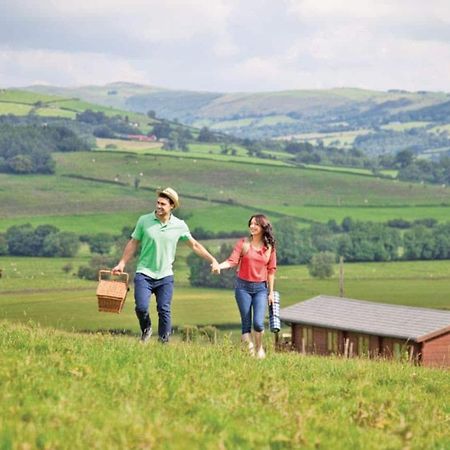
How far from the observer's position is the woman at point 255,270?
14117mm

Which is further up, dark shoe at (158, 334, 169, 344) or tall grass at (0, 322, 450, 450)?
tall grass at (0, 322, 450, 450)

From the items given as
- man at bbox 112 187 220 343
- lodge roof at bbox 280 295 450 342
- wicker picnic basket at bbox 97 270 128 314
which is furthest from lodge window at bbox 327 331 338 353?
man at bbox 112 187 220 343

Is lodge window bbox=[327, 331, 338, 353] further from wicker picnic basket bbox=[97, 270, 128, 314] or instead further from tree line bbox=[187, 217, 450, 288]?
tree line bbox=[187, 217, 450, 288]

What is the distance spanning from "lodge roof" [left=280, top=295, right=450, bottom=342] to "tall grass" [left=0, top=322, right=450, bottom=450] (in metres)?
30.8

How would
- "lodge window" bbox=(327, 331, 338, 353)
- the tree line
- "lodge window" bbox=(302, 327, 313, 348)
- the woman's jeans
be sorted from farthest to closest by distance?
the tree line < "lodge window" bbox=(302, 327, 313, 348) < "lodge window" bbox=(327, 331, 338, 353) < the woman's jeans

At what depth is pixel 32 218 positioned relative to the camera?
145750 millimetres

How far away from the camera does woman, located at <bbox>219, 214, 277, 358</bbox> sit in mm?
14117

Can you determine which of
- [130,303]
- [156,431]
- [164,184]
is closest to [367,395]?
[156,431]

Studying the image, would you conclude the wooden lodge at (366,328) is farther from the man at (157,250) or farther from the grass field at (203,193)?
the grass field at (203,193)

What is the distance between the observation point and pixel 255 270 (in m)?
14.2

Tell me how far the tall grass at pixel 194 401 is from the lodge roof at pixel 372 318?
30848mm

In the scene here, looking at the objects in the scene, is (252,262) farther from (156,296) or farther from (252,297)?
(156,296)

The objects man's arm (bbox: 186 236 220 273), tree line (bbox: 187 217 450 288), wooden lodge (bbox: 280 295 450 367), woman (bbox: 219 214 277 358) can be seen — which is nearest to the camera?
man's arm (bbox: 186 236 220 273)

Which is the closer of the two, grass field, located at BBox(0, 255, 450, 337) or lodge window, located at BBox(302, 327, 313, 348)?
lodge window, located at BBox(302, 327, 313, 348)
